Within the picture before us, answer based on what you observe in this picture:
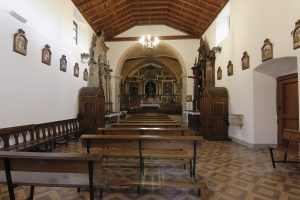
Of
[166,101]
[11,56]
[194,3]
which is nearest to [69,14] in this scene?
[11,56]

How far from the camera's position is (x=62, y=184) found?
2045mm

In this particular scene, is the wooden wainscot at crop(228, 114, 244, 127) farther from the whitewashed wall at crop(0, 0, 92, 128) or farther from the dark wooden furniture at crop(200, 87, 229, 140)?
the whitewashed wall at crop(0, 0, 92, 128)

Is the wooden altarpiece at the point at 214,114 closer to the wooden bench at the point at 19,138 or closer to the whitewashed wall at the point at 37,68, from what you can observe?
the whitewashed wall at the point at 37,68

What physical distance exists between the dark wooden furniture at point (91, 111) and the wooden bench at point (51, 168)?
21.6 ft

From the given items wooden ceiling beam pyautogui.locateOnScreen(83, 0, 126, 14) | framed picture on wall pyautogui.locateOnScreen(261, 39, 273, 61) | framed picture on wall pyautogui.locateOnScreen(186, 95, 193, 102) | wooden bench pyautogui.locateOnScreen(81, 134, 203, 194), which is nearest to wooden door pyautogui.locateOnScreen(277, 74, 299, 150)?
framed picture on wall pyautogui.locateOnScreen(261, 39, 273, 61)

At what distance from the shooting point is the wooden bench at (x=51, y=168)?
1.92 meters

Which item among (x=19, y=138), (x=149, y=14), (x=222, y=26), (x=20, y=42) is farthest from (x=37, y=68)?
(x=222, y=26)

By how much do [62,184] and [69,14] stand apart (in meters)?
7.48

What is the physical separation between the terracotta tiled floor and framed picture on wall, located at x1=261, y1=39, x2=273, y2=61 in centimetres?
251

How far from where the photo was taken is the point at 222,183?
3.44 m

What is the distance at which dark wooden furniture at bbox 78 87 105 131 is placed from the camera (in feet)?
28.7

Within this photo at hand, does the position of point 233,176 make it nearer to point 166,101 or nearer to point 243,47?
point 243,47

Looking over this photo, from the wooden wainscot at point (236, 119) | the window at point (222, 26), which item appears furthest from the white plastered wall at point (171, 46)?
the wooden wainscot at point (236, 119)

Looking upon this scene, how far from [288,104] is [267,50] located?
167cm
